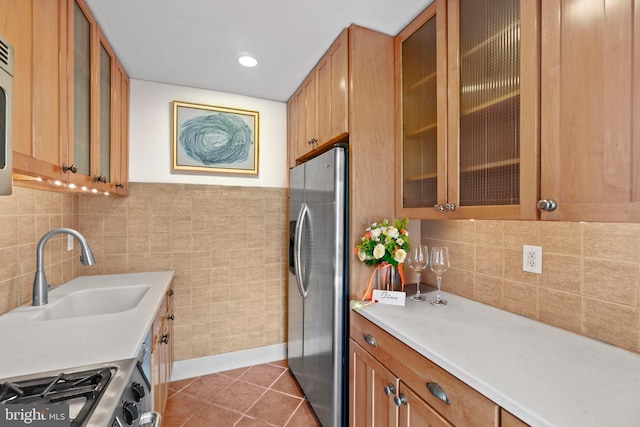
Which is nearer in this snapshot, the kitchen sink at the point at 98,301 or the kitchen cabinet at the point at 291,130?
the kitchen sink at the point at 98,301

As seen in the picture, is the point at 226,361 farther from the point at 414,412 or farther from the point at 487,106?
the point at 487,106

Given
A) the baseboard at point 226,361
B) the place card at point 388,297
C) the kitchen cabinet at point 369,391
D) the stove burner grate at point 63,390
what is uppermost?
the place card at point 388,297

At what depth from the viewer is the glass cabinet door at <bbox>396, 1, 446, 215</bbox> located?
139 centimetres

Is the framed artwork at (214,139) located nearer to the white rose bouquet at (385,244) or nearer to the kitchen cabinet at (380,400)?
the white rose bouquet at (385,244)

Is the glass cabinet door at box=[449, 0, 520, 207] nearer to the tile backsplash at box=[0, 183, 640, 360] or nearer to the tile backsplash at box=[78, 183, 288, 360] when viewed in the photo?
the tile backsplash at box=[0, 183, 640, 360]

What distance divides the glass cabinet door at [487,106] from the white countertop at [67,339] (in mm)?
1477

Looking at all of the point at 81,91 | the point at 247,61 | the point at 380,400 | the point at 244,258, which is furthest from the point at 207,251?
the point at 380,400

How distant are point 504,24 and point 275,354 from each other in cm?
283

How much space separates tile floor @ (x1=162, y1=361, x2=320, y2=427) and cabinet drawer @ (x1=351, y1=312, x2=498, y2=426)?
3.41 ft

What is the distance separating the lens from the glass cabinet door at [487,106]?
1.09m

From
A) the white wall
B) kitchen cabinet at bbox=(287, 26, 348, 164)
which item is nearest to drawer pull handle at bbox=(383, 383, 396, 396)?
kitchen cabinet at bbox=(287, 26, 348, 164)

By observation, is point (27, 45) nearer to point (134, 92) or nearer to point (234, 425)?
point (134, 92)

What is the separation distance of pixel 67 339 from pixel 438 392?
137cm

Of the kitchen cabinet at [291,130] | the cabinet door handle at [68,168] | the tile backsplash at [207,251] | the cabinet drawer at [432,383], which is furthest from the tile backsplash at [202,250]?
the cabinet drawer at [432,383]
